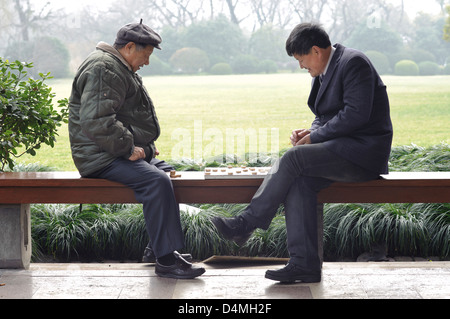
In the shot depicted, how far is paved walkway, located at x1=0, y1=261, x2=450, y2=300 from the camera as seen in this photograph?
319cm

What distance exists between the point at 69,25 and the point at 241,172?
8.06m

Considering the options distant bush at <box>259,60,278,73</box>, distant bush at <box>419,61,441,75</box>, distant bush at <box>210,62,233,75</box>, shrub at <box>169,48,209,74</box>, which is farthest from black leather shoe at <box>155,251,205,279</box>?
distant bush at <box>419,61,441,75</box>

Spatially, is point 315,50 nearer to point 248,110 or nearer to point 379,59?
point 248,110

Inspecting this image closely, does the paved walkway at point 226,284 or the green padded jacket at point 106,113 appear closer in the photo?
the paved walkway at point 226,284

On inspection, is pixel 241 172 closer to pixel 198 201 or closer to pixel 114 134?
pixel 198 201

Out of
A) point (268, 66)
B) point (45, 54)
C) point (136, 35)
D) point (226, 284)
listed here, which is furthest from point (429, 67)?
point (226, 284)

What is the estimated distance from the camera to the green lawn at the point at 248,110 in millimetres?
9484

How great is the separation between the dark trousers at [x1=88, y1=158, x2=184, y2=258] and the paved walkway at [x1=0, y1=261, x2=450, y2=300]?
222 mm

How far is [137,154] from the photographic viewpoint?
3.49 m

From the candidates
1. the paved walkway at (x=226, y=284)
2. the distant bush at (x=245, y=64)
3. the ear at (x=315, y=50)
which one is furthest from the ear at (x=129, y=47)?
the distant bush at (x=245, y=64)

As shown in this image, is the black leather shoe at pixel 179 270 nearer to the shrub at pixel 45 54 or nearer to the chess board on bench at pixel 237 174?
the chess board on bench at pixel 237 174

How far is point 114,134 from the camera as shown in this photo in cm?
333

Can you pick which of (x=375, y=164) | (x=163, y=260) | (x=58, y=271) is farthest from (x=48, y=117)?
(x=375, y=164)

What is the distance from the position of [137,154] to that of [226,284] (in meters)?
0.88
